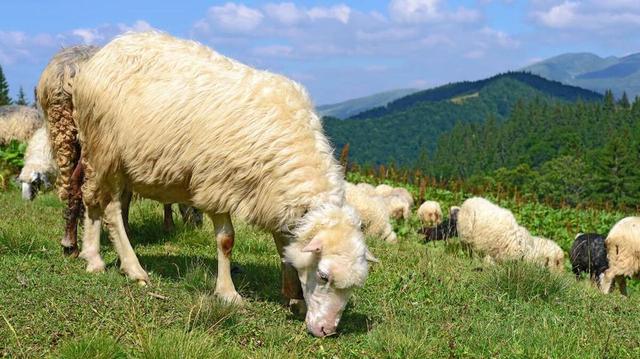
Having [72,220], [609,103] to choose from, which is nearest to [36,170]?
[72,220]

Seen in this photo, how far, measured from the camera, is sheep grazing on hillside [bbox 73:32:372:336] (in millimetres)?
5137

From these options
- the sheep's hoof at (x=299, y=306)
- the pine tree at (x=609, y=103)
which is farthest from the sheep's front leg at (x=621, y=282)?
the pine tree at (x=609, y=103)

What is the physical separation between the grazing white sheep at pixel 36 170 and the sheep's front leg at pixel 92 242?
604 cm

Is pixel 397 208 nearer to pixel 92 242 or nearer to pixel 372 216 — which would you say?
pixel 372 216

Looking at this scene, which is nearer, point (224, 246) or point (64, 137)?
point (224, 246)

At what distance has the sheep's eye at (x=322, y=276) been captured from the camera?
495 centimetres

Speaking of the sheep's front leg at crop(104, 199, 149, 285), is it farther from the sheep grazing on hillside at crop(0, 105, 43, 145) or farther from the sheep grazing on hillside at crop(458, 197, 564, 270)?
the sheep grazing on hillside at crop(0, 105, 43, 145)

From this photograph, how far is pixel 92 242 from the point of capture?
6.43m

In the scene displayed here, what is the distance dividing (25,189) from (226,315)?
8916 mm

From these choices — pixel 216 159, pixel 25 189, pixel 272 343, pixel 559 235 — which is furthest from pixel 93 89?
pixel 559 235

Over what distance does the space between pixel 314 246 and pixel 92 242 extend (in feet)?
8.38

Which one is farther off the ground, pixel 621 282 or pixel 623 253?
pixel 623 253

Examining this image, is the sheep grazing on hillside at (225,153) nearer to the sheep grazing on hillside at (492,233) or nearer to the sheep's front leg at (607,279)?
the sheep grazing on hillside at (492,233)

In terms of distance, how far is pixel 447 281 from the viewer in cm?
675
